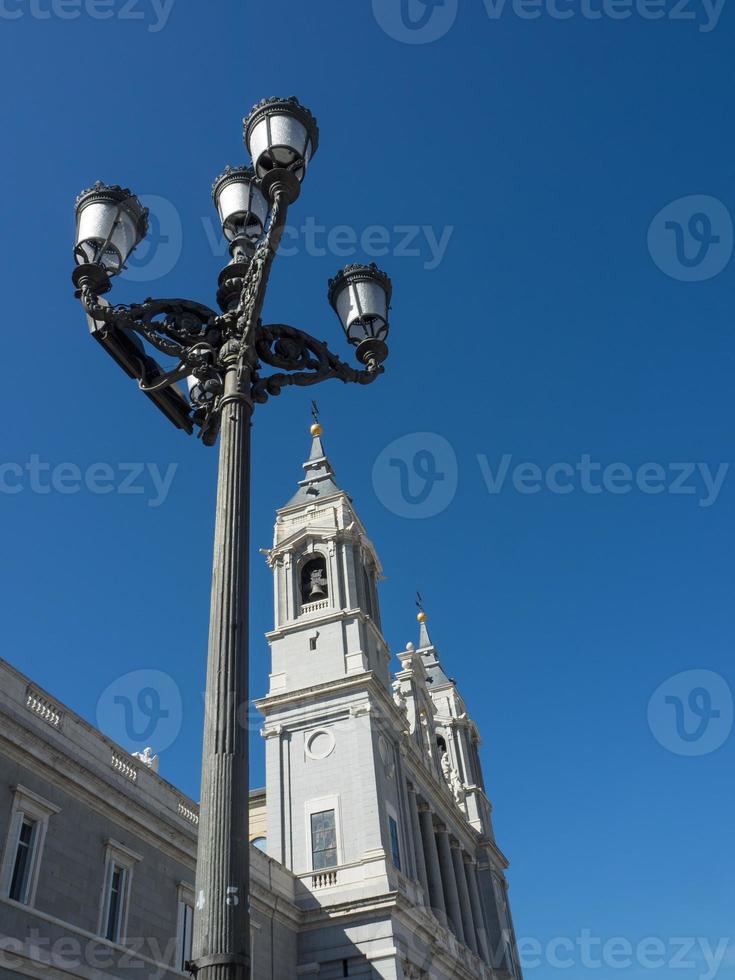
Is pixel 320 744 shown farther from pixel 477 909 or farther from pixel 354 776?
pixel 477 909

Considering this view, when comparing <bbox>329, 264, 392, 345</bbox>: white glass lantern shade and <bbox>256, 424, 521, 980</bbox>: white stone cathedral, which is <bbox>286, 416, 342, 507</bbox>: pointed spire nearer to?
<bbox>256, 424, 521, 980</bbox>: white stone cathedral

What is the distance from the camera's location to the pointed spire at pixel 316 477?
131 feet

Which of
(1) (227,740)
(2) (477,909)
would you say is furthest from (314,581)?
(1) (227,740)

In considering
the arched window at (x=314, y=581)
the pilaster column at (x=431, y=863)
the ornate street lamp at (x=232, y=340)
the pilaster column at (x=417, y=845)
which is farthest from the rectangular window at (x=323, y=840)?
the ornate street lamp at (x=232, y=340)

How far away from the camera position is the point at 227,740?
5684mm

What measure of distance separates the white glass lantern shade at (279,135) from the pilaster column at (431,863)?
108 ft

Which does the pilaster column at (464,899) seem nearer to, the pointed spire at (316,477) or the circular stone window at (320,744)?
the circular stone window at (320,744)

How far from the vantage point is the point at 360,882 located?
2847 cm

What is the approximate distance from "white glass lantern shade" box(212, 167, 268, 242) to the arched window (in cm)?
2838

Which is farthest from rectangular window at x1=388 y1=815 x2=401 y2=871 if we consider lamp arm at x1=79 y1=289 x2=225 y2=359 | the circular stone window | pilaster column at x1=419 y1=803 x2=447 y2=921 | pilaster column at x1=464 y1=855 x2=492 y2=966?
lamp arm at x1=79 y1=289 x2=225 y2=359

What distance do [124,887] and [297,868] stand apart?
1160cm

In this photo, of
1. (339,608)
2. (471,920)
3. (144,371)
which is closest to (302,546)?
(339,608)

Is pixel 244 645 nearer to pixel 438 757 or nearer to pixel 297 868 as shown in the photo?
pixel 297 868

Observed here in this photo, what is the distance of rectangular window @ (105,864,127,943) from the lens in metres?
18.7
